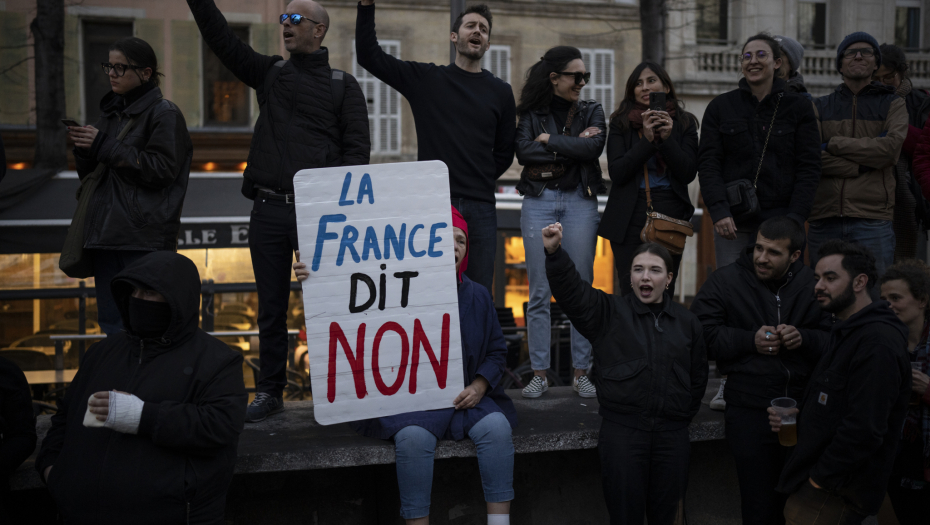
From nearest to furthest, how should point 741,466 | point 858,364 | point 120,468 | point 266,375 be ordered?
point 120,468 → point 858,364 → point 741,466 → point 266,375

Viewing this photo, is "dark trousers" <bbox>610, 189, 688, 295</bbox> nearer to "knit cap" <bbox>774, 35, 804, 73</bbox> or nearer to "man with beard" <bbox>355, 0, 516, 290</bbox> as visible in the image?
"man with beard" <bbox>355, 0, 516, 290</bbox>

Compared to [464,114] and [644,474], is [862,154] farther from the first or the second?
[644,474]

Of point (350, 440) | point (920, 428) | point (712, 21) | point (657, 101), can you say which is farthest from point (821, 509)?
point (712, 21)

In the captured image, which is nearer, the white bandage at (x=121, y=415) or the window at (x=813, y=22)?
the white bandage at (x=121, y=415)

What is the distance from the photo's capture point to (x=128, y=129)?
3.83 metres

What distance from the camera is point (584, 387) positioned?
4746mm

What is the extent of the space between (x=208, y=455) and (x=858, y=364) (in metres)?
2.63

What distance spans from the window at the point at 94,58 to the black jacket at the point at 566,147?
11.9 metres

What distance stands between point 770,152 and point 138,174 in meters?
3.45

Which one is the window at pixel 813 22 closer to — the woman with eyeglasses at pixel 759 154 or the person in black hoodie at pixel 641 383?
the woman with eyeglasses at pixel 759 154

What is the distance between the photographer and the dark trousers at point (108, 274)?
3768 mm

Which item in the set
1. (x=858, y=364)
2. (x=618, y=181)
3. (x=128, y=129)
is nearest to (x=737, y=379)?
(x=858, y=364)

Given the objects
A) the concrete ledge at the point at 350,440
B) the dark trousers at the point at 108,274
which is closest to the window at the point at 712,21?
the concrete ledge at the point at 350,440

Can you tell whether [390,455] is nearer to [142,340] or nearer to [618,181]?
[142,340]
